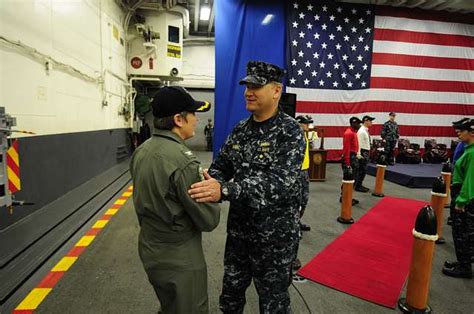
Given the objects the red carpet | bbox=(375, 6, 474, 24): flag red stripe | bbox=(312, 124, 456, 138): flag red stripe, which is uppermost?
bbox=(375, 6, 474, 24): flag red stripe

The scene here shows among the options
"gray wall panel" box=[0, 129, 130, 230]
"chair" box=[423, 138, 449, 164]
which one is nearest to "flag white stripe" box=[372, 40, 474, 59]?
"chair" box=[423, 138, 449, 164]

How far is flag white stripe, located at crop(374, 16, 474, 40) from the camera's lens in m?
9.75

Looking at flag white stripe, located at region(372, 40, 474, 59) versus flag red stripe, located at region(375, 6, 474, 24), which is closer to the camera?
flag red stripe, located at region(375, 6, 474, 24)

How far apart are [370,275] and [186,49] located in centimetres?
1343

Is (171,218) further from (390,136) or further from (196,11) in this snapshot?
(196,11)

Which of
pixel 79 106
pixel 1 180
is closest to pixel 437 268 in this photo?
pixel 1 180

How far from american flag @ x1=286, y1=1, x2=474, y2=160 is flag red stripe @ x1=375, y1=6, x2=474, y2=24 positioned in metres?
0.03

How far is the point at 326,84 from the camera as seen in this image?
9.48m

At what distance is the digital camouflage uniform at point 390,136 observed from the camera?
8.88 metres

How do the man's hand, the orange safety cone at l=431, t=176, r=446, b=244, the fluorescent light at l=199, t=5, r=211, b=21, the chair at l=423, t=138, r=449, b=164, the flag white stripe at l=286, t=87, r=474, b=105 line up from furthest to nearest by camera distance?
the fluorescent light at l=199, t=5, r=211, b=21 → the chair at l=423, t=138, r=449, b=164 → the flag white stripe at l=286, t=87, r=474, b=105 → the orange safety cone at l=431, t=176, r=446, b=244 → the man's hand

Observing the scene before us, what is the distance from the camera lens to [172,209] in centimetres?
135

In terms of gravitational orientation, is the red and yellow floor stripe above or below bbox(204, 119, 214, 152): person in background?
below

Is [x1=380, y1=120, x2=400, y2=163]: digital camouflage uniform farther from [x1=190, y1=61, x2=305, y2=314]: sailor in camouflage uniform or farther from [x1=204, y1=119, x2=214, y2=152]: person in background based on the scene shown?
[x1=190, y1=61, x2=305, y2=314]: sailor in camouflage uniform

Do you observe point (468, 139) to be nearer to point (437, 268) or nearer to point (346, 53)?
point (437, 268)
